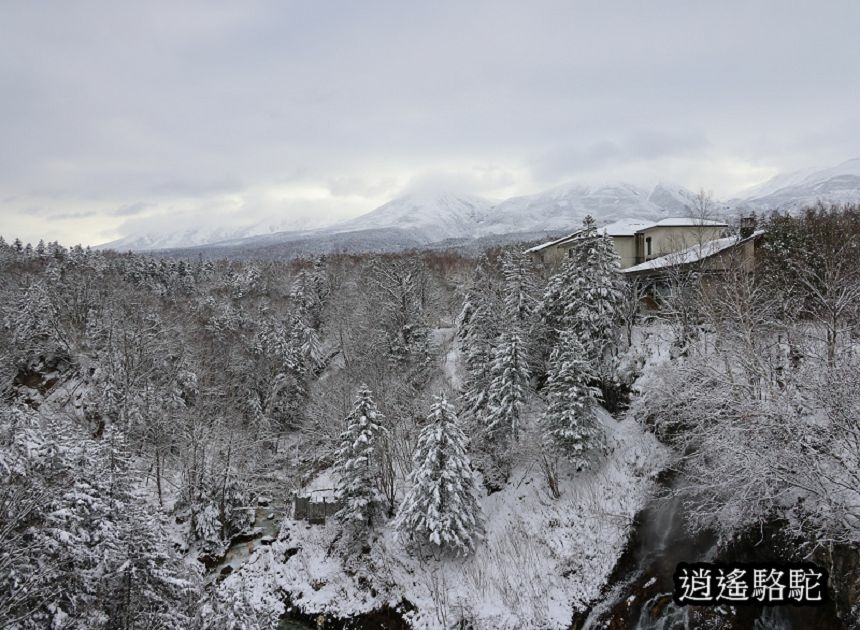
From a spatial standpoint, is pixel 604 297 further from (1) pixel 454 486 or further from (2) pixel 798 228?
(1) pixel 454 486

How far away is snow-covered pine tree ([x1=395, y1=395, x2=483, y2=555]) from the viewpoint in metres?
18.8

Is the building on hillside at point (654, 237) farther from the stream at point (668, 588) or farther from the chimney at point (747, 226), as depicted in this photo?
the stream at point (668, 588)

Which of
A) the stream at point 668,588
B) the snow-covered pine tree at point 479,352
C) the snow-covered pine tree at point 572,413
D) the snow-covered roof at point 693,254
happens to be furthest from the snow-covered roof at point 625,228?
the stream at point 668,588

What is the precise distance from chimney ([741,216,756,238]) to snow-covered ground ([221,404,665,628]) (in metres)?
20.3

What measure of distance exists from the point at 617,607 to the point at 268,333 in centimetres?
3055

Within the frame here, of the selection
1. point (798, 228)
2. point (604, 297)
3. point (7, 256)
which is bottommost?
point (604, 297)

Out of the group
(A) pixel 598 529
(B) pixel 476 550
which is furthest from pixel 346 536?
(A) pixel 598 529

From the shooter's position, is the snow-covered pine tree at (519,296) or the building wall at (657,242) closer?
the snow-covered pine tree at (519,296)

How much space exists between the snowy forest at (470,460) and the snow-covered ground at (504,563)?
0.31ft

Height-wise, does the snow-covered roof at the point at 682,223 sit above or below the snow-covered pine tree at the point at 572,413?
above

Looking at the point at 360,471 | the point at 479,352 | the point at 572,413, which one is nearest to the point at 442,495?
the point at 360,471

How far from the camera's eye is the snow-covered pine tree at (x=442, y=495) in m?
18.8

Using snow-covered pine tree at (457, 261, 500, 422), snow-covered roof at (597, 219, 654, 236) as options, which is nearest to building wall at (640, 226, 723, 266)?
snow-covered roof at (597, 219, 654, 236)

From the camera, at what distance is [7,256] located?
2955 inches
